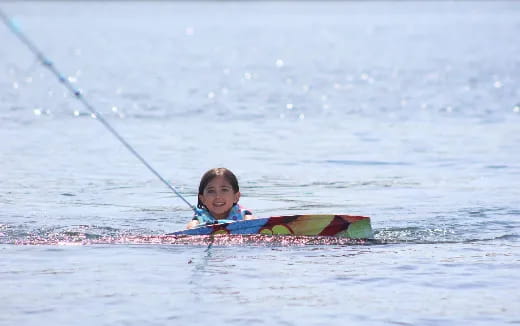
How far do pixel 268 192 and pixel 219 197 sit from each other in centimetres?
405

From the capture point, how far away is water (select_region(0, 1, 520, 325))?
454 inches

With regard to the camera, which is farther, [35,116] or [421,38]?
[421,38]

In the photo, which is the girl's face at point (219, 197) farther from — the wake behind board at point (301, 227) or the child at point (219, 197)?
the wake behind board at point (301, 227)

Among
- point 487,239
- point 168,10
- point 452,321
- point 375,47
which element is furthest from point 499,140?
point 168,10

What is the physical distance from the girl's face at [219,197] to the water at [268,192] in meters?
0.59

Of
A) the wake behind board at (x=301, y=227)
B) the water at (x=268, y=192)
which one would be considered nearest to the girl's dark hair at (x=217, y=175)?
the wake behind board at (x=301, y=227)

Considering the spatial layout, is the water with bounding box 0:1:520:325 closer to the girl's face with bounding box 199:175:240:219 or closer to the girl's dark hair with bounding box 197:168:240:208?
the girl's face with bounding box 199:175:240:219

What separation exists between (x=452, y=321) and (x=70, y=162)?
11.9 m

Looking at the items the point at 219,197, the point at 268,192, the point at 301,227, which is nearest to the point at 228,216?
the point at 219,197

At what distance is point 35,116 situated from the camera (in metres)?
29.8

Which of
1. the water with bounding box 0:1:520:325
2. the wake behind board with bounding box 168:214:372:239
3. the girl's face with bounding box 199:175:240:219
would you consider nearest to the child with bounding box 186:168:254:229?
the girl's face with bounding box 199:175:240:219

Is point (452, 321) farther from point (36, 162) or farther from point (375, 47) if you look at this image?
point (375, 47)

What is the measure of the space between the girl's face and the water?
1.94 ft

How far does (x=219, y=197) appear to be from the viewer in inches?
575
